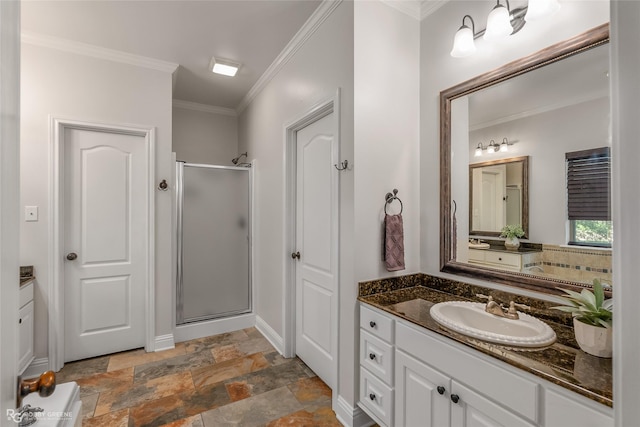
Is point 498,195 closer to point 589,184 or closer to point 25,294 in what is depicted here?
point 589,184

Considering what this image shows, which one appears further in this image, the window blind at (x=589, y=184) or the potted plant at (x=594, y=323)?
the window blind at (x=589, y=184)

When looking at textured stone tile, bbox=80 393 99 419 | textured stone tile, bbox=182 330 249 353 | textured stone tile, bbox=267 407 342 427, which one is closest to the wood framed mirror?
textured stone tile, bbox=267 407 342 427

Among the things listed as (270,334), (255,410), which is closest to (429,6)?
(255,410)

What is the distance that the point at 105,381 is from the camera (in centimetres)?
235

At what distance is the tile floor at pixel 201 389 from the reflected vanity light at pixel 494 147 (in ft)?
6.20

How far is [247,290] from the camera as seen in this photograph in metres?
3.51

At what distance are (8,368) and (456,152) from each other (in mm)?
2057

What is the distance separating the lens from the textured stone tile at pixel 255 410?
1.92m

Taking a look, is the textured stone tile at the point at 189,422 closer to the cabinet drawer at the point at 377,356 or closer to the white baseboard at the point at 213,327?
the cabinet drawer at the point at 377,356

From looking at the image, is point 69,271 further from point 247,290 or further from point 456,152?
point 456,152

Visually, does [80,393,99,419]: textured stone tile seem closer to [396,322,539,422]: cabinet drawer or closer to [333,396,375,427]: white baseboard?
[333,396,375,427]: white baseboard

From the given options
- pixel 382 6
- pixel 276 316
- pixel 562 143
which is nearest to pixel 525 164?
pixel 562 143

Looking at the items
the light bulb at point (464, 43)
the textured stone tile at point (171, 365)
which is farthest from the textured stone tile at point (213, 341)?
the light bulb at point (464, 43)

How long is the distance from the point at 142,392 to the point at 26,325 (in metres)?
1.05
